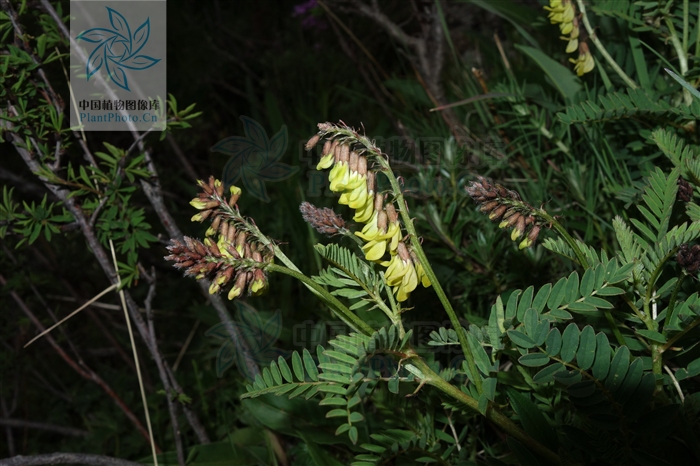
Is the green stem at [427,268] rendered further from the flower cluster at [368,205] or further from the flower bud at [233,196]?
the flower bud at [233,196]

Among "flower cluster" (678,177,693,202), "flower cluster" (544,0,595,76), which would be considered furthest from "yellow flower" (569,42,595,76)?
"flower cluster" (678,177,693,202)

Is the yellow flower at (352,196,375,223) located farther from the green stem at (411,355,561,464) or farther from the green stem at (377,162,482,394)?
the green stem at (411,355,561,464)

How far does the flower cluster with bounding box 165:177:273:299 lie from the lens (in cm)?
66

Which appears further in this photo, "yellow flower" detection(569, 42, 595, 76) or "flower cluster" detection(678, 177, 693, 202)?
"yellow flower" detection(569, 42, 595, 76)

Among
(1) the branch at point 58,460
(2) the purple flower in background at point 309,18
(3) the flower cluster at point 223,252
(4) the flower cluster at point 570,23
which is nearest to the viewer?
(3) the flower cluster at point 223,252

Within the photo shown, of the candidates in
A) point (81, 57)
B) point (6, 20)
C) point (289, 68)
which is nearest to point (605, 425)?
point (81, 57)

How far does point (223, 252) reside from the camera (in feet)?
2.30

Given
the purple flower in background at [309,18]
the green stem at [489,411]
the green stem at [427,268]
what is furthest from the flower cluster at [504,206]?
the purple flower in background at [309,18]

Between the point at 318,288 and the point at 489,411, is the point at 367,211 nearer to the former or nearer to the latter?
the point at 318,288

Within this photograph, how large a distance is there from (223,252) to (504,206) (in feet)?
1.19

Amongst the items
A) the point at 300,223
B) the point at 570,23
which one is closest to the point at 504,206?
the point at 570,23

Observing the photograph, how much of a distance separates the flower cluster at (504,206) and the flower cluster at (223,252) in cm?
28

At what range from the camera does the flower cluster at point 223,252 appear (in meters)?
0.66

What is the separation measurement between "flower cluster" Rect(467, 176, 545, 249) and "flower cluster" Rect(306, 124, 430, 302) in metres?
0.11
